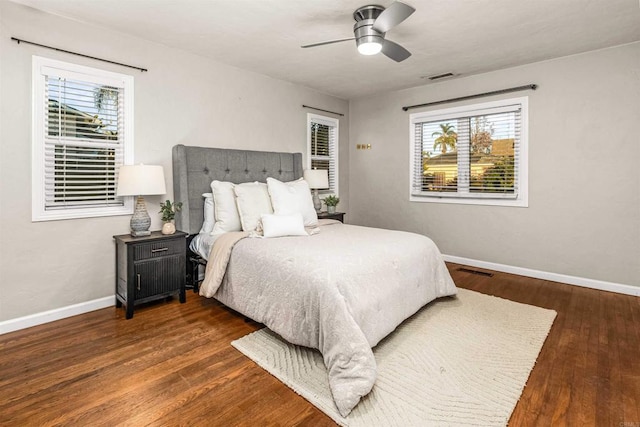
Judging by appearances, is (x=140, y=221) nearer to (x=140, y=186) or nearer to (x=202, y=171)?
(x=140, y=186)

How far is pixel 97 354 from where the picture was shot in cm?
220

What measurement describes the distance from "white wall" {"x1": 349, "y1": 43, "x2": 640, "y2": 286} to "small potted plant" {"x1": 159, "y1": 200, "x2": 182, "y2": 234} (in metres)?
3.48

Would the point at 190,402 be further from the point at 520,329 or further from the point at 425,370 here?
the point at 520,329

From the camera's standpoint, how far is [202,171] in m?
3.52

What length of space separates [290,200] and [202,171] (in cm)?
102

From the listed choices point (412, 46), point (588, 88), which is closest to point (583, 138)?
point (588, 88)

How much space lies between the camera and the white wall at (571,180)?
3.34 metres

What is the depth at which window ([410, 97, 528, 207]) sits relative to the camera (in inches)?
158

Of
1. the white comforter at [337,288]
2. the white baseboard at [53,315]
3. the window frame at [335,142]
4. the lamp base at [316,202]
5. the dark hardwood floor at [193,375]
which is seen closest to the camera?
the dark hardwood floor at [193,375]

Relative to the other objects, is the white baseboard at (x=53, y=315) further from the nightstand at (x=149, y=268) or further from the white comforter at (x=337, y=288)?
the white comforter at (x=337, y=288)

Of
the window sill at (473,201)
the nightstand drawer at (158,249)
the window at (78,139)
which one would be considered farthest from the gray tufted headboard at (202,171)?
the window sill at (473,201)

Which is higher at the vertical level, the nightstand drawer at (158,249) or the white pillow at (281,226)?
the white pillow at (281,226)

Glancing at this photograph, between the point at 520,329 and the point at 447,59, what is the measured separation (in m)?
2.90

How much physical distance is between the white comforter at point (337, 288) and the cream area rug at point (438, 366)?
129mm
